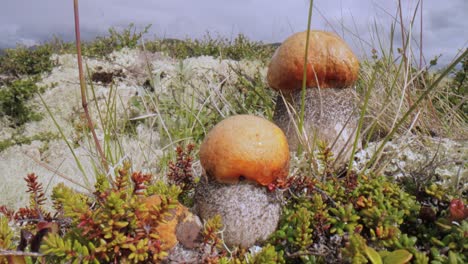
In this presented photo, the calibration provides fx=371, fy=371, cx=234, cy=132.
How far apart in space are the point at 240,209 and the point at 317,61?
1.17 metres

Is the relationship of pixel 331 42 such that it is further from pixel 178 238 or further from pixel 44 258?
pixel 44 258

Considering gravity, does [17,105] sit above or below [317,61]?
below

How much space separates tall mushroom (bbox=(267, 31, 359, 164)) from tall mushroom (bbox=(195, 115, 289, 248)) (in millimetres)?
718

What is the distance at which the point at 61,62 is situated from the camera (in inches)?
333

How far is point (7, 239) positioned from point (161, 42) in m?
9.70

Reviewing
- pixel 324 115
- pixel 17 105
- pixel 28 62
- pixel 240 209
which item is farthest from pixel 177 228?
pixel 28 62

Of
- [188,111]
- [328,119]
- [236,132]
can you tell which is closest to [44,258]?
[236,132]

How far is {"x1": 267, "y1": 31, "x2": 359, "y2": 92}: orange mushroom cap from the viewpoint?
2381mm

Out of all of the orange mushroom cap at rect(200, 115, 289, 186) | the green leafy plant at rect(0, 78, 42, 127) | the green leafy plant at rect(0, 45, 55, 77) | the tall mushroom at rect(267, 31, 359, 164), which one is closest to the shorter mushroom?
the orange mushroom cap at rect(200, 115, 289, 186)

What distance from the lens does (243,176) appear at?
168 centimetres

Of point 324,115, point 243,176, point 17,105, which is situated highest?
point 324,115

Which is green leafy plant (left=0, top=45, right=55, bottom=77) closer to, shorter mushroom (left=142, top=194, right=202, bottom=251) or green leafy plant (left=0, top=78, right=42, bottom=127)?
green leafy plant (left=0, top=78, right=42, bottom=127)

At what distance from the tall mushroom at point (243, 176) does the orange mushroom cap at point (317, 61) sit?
31.4 inches

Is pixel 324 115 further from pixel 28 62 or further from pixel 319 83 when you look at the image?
pixel 28 62
